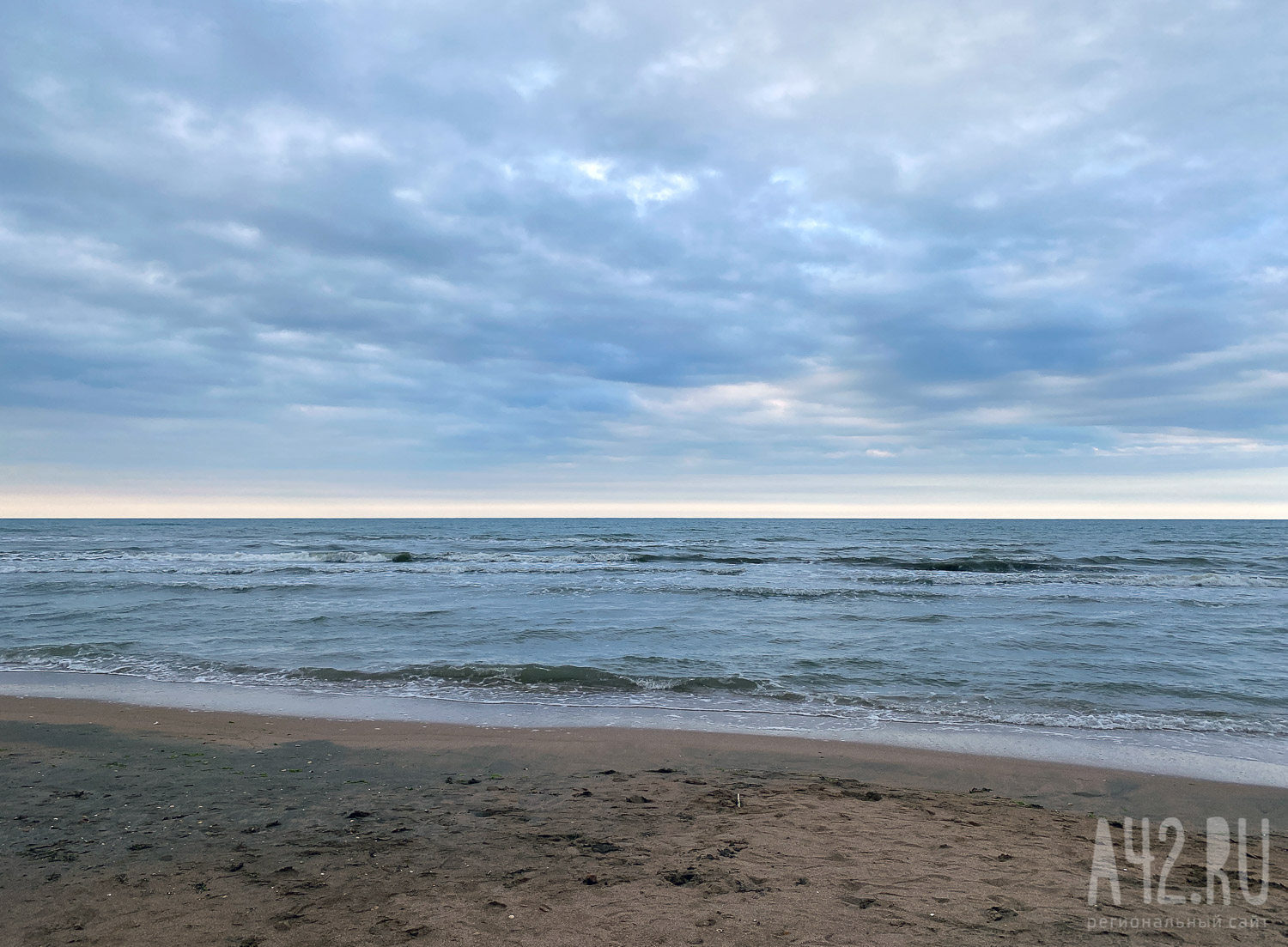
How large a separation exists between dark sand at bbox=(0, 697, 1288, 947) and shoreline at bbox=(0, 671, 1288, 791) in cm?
51

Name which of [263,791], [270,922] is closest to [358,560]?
[263,791]

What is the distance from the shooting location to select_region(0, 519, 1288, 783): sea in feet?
34.6

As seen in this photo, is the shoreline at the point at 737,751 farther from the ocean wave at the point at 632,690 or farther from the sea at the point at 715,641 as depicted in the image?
the ocean wave at the point at 632,690

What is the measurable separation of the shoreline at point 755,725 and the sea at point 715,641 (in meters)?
0.15

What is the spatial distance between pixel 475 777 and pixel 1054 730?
287 inches

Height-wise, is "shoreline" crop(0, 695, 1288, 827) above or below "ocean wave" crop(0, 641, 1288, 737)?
above

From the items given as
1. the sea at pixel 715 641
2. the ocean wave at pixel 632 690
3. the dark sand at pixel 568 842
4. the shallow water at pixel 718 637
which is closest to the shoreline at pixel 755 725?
the sea at pixel 715 641

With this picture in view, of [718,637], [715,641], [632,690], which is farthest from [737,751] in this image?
[718,637]

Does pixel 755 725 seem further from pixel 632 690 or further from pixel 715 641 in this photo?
pixel 715 641

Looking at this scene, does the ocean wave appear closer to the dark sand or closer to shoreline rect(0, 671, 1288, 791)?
shoreline rect(0, 671, 1288, 791)

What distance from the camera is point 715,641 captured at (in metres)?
15.3

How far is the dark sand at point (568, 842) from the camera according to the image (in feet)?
12.9

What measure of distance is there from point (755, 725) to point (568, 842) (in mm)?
4695

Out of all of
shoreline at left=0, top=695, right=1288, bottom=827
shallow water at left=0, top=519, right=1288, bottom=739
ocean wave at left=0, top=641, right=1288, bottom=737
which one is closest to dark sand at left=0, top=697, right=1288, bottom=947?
shoreline at left=0, top=695, right=1288, bottom=827
